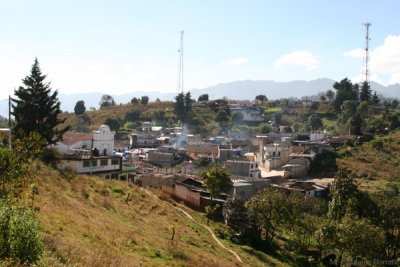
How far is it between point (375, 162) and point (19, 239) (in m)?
63.1

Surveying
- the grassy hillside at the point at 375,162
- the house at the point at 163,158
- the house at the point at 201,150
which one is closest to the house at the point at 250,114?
the house at the point at 201,150

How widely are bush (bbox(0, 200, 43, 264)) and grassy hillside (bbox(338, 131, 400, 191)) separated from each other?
47646mm

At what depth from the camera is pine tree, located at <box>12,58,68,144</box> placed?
34969mm

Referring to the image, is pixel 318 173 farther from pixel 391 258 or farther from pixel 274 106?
pixel 274 106

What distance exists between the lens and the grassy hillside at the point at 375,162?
185ft

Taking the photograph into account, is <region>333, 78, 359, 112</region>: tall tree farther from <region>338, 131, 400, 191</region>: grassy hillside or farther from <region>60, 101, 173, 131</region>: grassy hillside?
<region>60, 101, 173, 131</region>: grassy hillside

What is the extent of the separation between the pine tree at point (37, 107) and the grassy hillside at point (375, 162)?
35.9 m

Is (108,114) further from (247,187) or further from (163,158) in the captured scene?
(247,187)

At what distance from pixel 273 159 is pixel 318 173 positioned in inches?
303

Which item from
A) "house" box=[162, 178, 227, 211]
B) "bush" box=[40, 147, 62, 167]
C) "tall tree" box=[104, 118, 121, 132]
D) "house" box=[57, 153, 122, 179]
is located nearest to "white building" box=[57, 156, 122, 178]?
"house" box=[57, 153, 122, 179]

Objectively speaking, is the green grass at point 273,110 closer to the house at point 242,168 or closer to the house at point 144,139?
the house at point 144,139

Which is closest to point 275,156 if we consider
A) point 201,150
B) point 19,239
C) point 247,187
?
point 201,150

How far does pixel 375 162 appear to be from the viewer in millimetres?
65062

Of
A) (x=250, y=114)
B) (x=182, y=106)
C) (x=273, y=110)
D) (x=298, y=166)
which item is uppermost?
(x=182, y=106)
